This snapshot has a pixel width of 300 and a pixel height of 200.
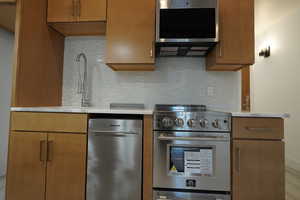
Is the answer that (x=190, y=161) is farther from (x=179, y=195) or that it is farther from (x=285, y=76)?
(x=285, y=76)

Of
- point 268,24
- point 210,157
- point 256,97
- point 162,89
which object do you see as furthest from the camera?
point 256,97

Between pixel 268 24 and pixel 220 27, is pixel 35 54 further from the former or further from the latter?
pixel 268 24

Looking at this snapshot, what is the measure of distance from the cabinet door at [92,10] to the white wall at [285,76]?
297 centimetres

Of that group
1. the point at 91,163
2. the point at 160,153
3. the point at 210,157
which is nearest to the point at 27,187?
the point at 91,163

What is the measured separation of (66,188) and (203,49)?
1851 millimetres

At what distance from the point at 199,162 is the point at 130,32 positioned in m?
1.41

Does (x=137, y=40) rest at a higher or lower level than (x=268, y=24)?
lower

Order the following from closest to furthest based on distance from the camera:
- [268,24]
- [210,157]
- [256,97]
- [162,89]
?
1. [210,157]
2. [162,89]
3. [268,24]
4. [256,97]

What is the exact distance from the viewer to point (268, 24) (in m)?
4.00

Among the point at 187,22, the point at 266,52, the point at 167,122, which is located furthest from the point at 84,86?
the point at 266,52

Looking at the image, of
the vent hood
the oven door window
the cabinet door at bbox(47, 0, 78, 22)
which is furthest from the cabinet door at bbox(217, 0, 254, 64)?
the cabinet door at bbox(47, 0, 78, 22)

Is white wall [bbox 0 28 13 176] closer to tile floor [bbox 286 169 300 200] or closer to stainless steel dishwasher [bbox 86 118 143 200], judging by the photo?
stainless steel dishwasher [bbox 86 118 143 200]

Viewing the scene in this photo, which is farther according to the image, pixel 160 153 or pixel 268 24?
pixel 268 24

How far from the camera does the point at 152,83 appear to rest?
2326 mm
